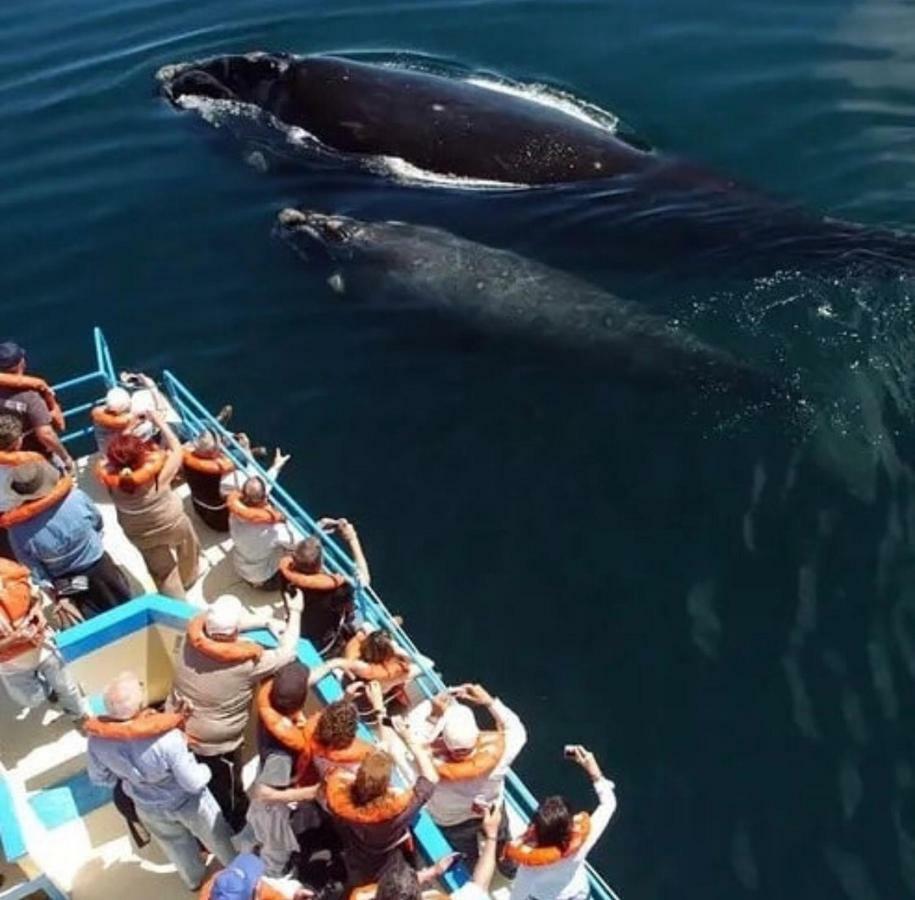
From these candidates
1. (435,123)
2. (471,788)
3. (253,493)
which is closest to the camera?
(471,788)

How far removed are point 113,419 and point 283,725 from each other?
17.1ft

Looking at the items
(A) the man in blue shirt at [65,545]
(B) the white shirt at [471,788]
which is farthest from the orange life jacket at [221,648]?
(A) the man in blue shirt at [65,545]

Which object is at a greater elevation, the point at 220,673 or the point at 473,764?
the point at 220,673

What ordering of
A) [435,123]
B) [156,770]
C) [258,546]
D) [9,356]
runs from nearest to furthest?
[156,770]
[258,546]
[9,356]
[435,123]

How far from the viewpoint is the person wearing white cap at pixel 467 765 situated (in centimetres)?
1070

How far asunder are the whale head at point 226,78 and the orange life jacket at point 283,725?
1669 centimetres

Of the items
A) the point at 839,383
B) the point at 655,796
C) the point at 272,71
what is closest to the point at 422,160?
the point at 272,71

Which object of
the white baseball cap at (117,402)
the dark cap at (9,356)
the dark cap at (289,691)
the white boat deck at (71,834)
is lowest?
the white boat deck at (71,834)

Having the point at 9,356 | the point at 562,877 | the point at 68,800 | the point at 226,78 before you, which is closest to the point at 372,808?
the point at 562,877

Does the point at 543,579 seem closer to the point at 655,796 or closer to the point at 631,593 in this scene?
the point at 631,593

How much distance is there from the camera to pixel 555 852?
33.2 ft

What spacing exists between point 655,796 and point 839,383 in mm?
6687

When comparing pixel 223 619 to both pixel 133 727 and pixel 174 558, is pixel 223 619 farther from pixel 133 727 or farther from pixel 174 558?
pixel 174 558

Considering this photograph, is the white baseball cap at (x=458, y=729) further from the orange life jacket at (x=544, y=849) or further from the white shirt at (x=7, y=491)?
the white shirt at (x=7, y=491)
